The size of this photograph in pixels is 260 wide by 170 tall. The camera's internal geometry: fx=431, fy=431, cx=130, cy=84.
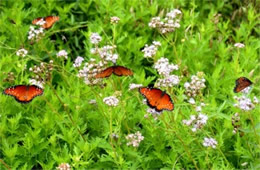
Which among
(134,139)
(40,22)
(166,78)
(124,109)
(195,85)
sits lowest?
(134,139)

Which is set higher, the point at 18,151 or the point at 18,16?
the point at 18,16

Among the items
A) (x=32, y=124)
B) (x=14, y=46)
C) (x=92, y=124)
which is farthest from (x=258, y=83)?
(x=14, y=46)

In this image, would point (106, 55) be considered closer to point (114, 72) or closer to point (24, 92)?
point (114, 72)

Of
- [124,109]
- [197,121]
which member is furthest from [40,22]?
[197,121]

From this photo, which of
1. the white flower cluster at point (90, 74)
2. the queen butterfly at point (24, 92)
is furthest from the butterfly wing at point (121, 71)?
the queen butterfly at point (24, 92)

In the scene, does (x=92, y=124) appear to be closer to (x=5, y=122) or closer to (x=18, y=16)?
(x=5, y=122)
